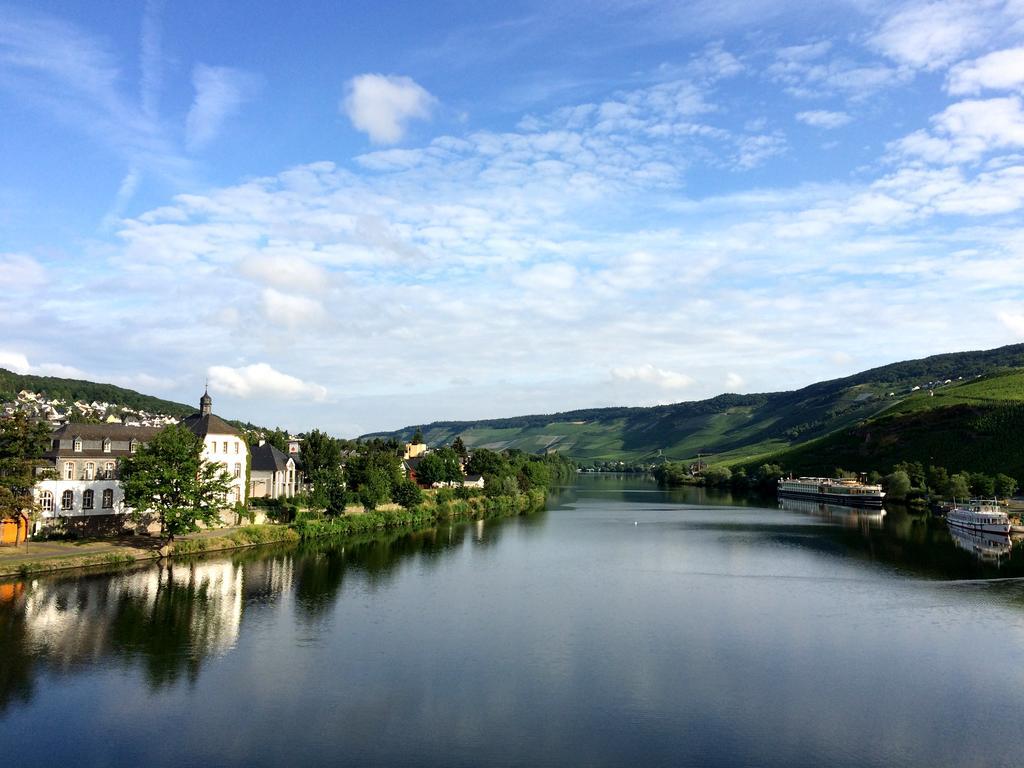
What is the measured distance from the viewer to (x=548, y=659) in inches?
1341

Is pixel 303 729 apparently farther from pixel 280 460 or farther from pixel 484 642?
pixel 280 460

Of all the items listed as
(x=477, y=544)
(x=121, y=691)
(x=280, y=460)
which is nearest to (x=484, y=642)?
(x=121, y=691)

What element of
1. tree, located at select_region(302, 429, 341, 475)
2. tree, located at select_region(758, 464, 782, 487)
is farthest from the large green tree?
tree, located at select_region(758, 464, 782, 487)

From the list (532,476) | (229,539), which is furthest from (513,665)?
(532,476)

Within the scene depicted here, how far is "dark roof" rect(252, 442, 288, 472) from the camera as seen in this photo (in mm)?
82562

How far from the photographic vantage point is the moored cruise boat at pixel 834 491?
420ft

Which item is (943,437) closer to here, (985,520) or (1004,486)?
(1004,486)

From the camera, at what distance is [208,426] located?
7050cm

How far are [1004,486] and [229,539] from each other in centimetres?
10877

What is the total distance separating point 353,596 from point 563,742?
26212mm

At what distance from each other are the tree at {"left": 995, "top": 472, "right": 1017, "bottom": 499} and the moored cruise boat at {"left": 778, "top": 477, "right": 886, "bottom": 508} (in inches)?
735

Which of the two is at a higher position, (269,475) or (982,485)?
(269,475)

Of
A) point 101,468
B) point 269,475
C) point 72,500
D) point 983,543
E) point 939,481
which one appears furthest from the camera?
point 939,481

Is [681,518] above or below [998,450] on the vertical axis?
below
